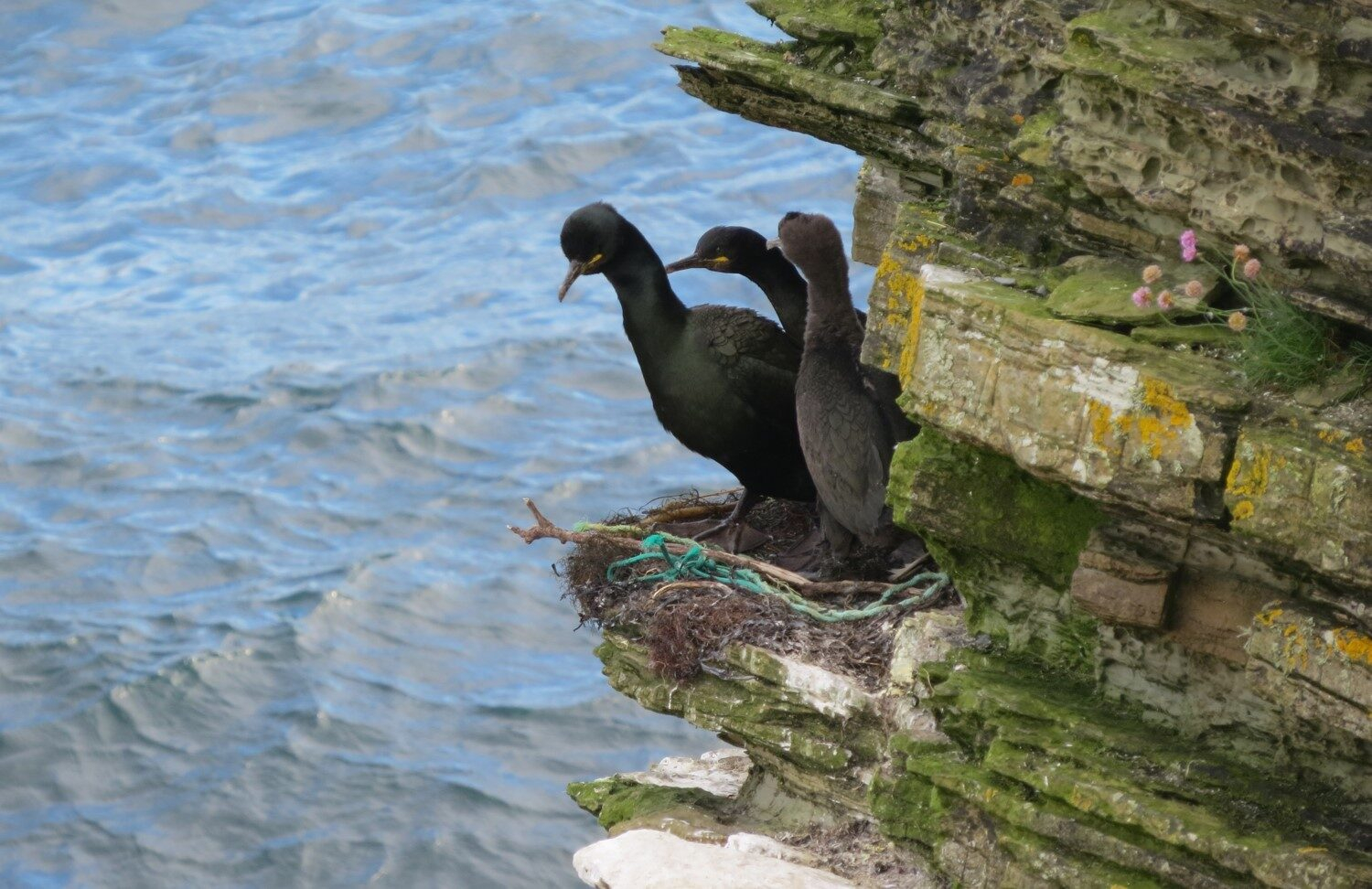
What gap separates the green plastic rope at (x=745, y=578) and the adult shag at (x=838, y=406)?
0.36 meters

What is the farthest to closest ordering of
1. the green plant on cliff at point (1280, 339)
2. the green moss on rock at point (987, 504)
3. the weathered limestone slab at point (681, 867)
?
1. the weathered limestone slab at point (681, 867)
2. the green moss on rock at point (987, 504)
3. the green plant on cliff at point (1280, 339)

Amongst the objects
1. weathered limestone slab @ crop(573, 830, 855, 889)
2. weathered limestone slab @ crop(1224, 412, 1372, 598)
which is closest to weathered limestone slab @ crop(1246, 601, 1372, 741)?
weathered limestone slab @ crop(1224, 412, 1372, 598)

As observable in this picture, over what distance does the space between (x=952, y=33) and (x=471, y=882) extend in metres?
18.1

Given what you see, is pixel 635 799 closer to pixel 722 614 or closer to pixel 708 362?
pixel 722 614

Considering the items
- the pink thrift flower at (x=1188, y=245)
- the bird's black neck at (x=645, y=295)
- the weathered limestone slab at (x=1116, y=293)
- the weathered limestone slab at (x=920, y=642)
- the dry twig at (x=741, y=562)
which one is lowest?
the dry twig at (x=741, y=562)

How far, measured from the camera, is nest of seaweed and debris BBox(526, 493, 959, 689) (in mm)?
7727

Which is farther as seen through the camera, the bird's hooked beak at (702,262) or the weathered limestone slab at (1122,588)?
the bird's hooked beak at (702,262)

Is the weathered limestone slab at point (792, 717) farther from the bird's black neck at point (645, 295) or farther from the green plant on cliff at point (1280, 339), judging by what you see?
the green plant on cliff at point (1280, 339)

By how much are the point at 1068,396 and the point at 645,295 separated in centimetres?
412

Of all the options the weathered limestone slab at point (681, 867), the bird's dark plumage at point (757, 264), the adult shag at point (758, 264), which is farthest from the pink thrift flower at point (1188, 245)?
the bird's dark plumage at point (757, 264)

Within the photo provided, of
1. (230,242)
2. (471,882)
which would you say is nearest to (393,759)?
(471,882)

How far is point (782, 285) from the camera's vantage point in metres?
9.75

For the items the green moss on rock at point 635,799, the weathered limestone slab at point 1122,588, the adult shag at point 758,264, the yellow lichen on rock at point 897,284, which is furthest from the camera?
the adult shag at point 758,264

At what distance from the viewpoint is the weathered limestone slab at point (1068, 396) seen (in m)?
5.38
